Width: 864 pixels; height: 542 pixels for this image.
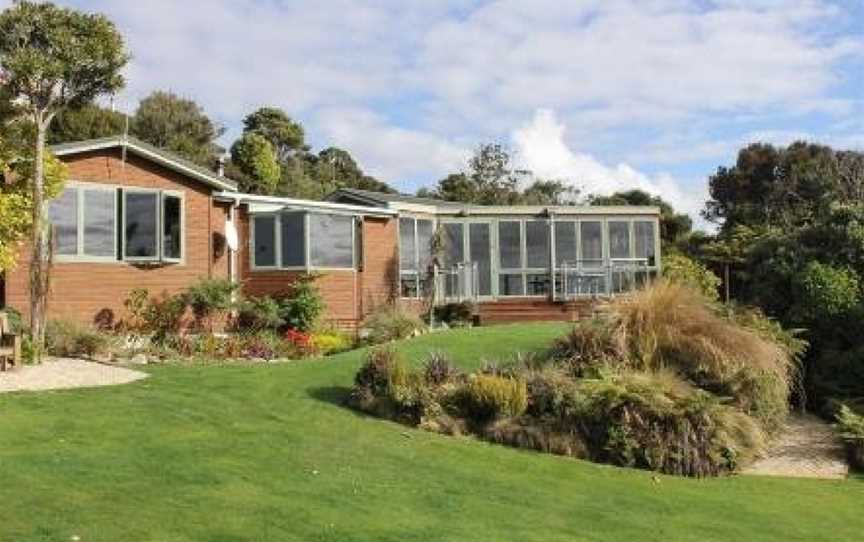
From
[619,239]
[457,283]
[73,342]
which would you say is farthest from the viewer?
[619,239]

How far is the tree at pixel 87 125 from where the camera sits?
41.4 m

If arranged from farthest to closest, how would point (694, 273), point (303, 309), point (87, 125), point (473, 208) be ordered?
1. point (87, 125)
2. point (473, 208)
3. point (694, 273)
4. point (303, 309)

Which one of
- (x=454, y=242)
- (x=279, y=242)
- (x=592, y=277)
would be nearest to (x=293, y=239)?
(x=279, y=242)

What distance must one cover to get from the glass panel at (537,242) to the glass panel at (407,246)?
343 cm

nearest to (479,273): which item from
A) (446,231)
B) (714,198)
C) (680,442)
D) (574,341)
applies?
(446,231)

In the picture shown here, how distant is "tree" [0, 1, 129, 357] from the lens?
1608cm

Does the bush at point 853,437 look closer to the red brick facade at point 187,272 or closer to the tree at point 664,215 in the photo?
the red brick facade at point 187,272

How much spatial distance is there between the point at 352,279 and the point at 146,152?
19.3 ft

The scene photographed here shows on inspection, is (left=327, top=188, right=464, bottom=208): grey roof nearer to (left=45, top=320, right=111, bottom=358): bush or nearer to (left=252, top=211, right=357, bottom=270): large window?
(left=252, top=211, right=357, bottom=270): large window

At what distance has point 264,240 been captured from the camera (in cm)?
2402

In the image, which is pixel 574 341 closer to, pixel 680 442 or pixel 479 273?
pixel 680 442

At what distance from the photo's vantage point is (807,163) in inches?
2153

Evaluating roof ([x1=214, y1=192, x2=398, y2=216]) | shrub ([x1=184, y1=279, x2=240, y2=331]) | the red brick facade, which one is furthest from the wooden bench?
roof ([x1=214, y1=192, x2=398, y2=216])

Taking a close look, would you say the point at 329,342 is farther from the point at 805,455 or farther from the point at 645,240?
the point at 645,240
